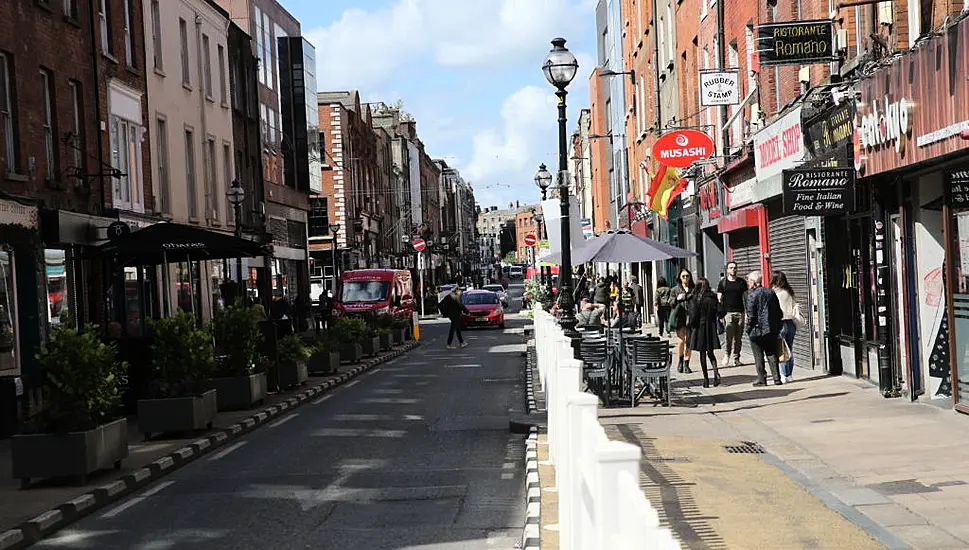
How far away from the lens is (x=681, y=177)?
3428 centimetres

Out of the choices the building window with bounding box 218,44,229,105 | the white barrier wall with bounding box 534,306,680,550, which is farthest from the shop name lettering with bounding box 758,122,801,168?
the building window with bounding box 218,44,229,105

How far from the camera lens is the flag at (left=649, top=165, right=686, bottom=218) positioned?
34156 mm

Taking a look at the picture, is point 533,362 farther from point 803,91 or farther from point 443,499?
point 443,499

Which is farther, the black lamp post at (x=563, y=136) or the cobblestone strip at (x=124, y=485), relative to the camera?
the black lamp post at (x=563, y=136)

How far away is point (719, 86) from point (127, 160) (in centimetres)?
1318

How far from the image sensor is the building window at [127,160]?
88.9 ft

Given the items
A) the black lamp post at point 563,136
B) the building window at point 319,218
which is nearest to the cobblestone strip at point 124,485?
the black lamp post at point 563,136

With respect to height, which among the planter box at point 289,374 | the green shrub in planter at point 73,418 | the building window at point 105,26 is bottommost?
the planter box at point 289,374

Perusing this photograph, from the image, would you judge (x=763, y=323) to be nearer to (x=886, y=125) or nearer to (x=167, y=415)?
(x=886, y=125)

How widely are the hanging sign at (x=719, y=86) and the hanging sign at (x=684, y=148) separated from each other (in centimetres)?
267

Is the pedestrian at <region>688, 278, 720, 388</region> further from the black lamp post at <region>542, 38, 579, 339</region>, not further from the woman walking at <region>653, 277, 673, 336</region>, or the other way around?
the woman walking at <region>653, 277, 673, 336</region>

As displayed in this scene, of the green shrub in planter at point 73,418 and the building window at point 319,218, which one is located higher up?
the building window at point 319,218

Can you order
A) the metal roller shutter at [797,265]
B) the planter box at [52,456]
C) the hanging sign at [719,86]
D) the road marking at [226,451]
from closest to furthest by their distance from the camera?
the planter box at [52,456]
the road marking at [226,451]
the metal roller shutter at [797,265]
the hanging sign at [719,86]

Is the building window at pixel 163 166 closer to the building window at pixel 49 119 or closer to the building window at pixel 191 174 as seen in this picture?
the building window at pixel 191 174
